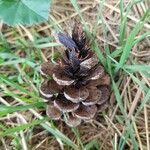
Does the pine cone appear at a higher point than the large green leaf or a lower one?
lower

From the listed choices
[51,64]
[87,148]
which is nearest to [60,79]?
[51,64]

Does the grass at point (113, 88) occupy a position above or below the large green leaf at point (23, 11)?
below

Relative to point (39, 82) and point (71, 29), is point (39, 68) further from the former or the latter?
point (71, 29)

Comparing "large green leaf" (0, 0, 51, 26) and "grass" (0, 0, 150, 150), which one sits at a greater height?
"large green leaf" (0, 0, 51, 26)
